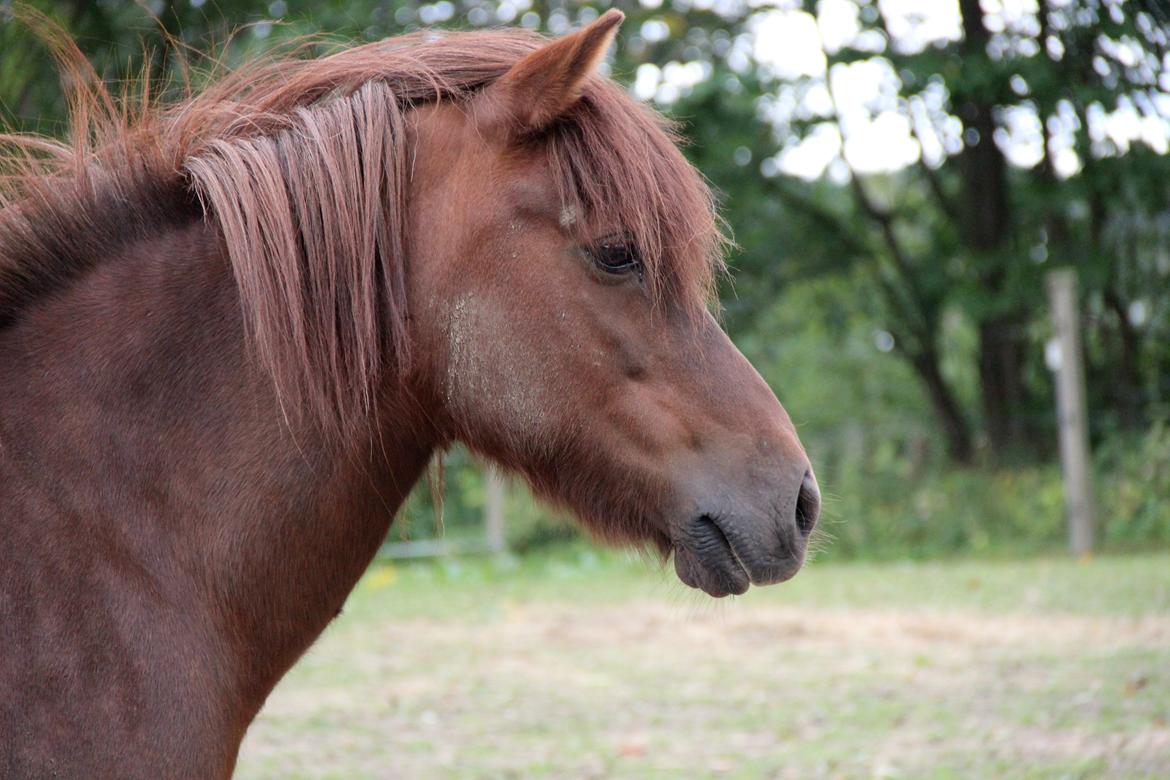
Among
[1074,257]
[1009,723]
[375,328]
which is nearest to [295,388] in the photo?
[375,328]

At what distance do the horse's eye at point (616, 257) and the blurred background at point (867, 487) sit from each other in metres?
0.73

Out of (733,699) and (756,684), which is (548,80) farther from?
(756,684)

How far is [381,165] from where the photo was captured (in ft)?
6.92

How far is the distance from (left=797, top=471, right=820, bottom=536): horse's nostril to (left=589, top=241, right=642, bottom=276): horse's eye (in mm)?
540

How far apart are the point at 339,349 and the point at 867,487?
466 inches

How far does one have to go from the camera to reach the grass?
197 inches

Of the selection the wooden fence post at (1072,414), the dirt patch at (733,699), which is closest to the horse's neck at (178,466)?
the dirt patch at (733,699)

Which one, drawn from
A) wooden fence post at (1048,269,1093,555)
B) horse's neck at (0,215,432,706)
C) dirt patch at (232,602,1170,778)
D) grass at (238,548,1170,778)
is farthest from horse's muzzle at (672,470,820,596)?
wooden fence post at (1048,269,1093,555)

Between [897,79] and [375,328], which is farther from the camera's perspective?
[897,79]

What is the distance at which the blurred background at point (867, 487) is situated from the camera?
5.26 metres

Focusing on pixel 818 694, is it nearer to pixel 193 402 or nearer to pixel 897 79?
pixel 193 402

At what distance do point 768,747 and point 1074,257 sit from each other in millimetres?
9759

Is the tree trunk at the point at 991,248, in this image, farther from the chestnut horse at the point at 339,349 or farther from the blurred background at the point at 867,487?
the chestnut horse at the point at 339,349

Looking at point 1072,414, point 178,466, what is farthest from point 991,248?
point 178,466
